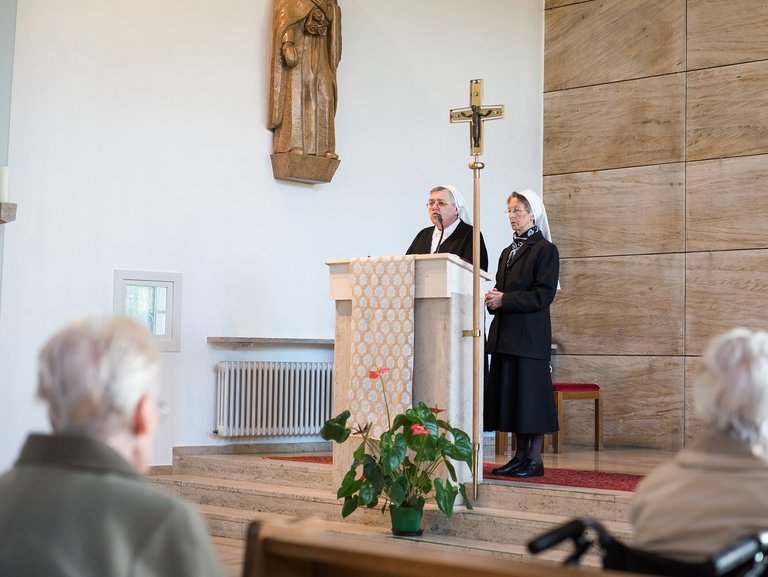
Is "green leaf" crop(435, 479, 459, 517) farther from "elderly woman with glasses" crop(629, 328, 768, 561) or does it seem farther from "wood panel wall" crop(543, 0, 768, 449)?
"wood panel wall" crop(543, 0, 768, 449)

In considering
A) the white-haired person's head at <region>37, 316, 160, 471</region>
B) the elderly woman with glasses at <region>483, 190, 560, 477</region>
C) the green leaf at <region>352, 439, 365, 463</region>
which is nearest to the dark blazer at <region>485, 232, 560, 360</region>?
the elderly woman with glasses at <region>483, 190, 560, 477</region>

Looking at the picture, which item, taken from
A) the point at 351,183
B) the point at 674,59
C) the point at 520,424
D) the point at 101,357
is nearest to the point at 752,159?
the point at 674,59

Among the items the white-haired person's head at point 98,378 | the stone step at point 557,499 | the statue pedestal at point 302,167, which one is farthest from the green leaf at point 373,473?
the white-haired person's head at point 98,378

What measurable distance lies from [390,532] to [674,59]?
4831 mm

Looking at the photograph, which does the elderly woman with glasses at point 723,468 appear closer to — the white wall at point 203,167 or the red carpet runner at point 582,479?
the red carpet runner at point 582,479

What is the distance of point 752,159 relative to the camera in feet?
25.4

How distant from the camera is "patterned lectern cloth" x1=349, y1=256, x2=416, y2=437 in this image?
5.33 meters

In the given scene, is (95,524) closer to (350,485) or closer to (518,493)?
(350,485)

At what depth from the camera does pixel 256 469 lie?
6.38m

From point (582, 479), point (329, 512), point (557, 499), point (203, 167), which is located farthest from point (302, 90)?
point (557, 499)

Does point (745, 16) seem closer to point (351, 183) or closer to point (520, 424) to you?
point (351, 183)

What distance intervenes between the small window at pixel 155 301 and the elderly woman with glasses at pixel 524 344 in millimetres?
2285

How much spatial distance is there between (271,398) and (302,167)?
1.63 meters

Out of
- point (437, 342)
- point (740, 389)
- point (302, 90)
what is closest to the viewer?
point (740, 389)
